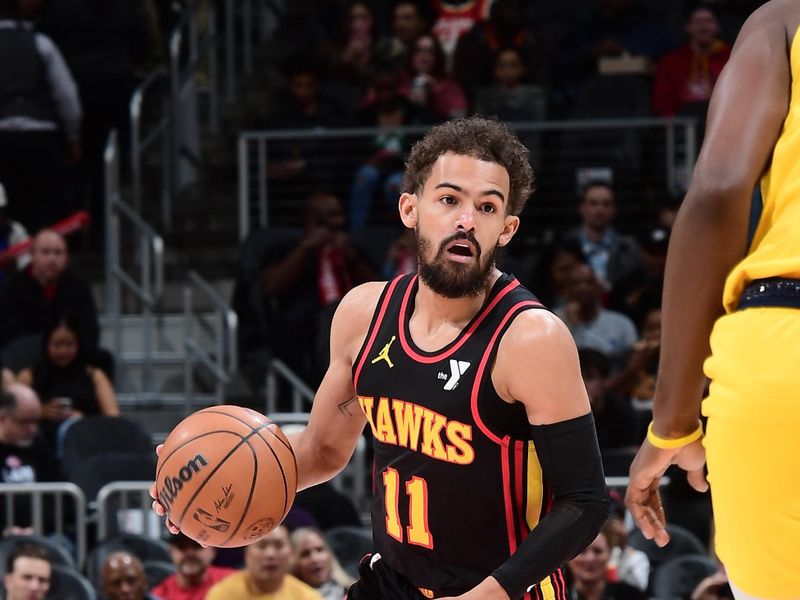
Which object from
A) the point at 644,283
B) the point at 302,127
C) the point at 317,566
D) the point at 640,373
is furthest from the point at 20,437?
the point at 644,283

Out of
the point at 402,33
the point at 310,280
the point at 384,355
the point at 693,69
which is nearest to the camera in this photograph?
the point at 384,355

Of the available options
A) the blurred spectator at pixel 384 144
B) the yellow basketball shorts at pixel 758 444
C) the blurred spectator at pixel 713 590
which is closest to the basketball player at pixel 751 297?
the yellow basketball shorts at pixel 758 444

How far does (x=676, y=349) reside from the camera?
2.79 meters

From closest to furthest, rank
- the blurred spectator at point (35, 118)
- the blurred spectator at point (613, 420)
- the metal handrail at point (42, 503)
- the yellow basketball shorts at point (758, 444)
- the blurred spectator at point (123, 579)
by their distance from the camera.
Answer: the yellow basketball shorts at point (758, 444)
the blurred spectator at point (123, 579)
the metal handrail at point (42, 503)
the blurred spectator at point (613, 420)
the blurred spectator at point (35, 118)

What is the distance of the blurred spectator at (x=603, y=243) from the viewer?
11.0 meters

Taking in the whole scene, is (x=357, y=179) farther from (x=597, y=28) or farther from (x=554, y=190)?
(x=597, y=28)

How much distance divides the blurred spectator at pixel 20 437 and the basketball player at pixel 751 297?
23.4 ft

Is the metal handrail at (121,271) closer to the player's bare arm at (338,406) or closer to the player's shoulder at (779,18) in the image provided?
the player's bare arm at (338,406)

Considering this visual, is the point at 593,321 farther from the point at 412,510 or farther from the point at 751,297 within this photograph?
the point at 751,297

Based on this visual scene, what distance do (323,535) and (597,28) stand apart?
6.39 metres

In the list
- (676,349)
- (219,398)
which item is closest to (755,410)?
(676,349)

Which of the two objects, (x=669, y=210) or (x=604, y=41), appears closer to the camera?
(x=669, y=210)

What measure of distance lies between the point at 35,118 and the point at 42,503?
4.07m

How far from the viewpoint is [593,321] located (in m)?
10.4
